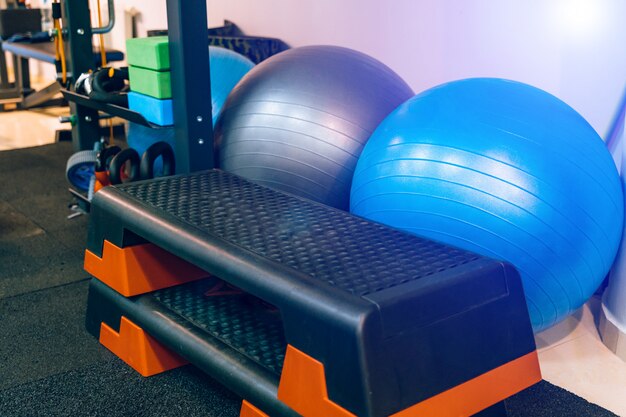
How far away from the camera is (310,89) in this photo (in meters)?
1.74

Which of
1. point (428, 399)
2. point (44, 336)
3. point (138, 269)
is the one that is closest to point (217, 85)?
point (138, 269)

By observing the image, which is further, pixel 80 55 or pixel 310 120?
pixel 80 55

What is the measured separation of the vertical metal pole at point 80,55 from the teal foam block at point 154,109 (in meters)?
0.50

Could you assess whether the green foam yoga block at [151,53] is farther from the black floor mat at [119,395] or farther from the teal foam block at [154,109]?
the black floor mat at [119,395]

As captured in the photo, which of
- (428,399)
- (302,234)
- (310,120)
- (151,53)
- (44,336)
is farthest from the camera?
(151,53)

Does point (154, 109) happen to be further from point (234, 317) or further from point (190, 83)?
point (234, 317)

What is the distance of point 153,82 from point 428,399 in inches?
47.3

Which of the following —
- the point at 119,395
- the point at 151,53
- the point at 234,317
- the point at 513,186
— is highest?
the point at 151,53

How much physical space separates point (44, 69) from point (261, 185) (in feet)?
14.2

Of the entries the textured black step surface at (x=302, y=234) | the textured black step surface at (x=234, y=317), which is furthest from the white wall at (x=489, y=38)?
the textured black step surface at (x=234, y=317)

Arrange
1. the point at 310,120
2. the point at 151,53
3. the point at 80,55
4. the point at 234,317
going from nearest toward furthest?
the point at 234,317 < the point at 310,120 < the point at 151,53 < the point at 80,55

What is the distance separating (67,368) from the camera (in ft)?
4.83

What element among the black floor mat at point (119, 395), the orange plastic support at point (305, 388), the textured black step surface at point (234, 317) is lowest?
the black floor mat at point (119, 395)

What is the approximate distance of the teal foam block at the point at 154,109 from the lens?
184 centimetres
